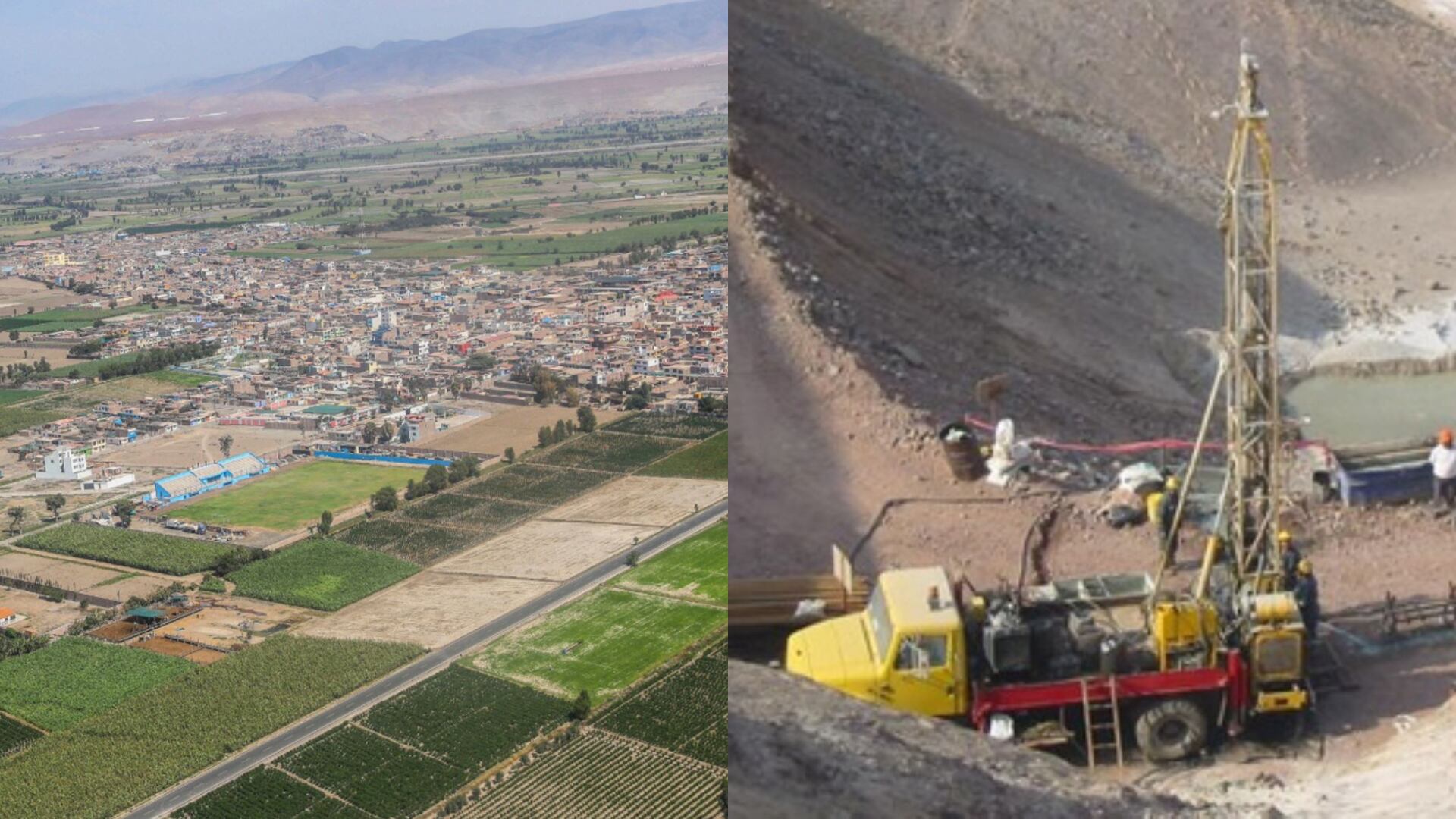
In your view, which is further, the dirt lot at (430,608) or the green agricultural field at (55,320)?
the green agricultural field at (55,320)

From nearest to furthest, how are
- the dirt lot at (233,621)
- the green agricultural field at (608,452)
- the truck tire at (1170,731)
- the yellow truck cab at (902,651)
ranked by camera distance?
the yellow truck cab at (902,651) → the truck tire at (1170,731) → the dirt lot at (233,621) → the green agricultural field at (608,452)

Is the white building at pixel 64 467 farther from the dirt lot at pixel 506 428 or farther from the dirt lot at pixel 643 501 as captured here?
the dirt lot at pixel 643 501

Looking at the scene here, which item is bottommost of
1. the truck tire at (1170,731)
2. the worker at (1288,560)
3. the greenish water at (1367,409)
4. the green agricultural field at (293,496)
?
the green agricultural field at (293,496)

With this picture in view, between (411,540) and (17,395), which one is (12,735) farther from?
(17,395)

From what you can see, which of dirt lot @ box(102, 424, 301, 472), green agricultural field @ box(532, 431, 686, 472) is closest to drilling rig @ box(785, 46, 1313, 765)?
green agricultural field @ box(532, 431, 686, 472)

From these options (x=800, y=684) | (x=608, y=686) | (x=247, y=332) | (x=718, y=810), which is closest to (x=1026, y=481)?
(x=800, y=684)

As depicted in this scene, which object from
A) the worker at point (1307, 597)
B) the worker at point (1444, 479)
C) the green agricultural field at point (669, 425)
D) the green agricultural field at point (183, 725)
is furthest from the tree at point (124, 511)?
the worker at point (1444, 479)

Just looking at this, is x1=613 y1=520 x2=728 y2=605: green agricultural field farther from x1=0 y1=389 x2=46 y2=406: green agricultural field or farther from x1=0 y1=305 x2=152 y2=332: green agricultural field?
x1=0 y1=305 x2=152 y2=332: green agricultural field
